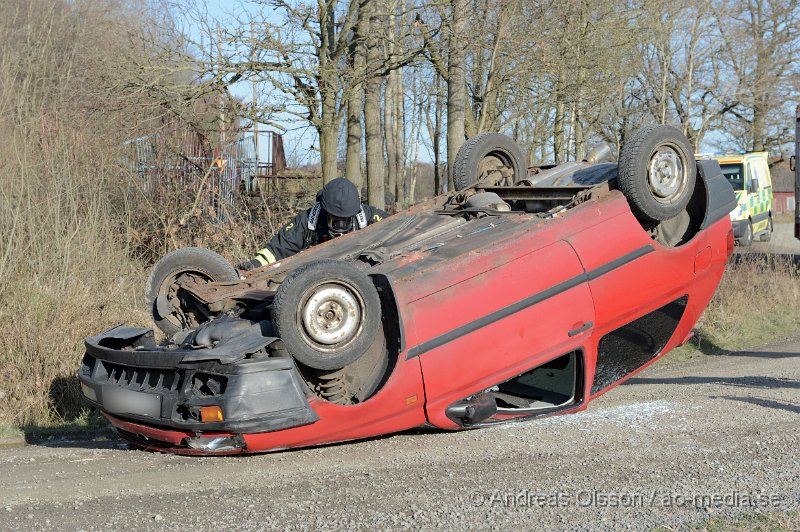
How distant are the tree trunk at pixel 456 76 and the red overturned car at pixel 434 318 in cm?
467

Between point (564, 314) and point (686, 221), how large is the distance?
1.68 meters

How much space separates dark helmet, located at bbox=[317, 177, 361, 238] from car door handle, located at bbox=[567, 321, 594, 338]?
2.11 metres

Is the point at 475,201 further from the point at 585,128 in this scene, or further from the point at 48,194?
the point at 585,128

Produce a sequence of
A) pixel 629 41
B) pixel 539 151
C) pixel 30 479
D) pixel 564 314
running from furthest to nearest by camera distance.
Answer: pixel 539 151 → pixel 629 41 → pixel 564 314 → pixel 30 479

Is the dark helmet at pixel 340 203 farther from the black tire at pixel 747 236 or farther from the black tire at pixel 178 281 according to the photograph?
the black tire at pixel 747 236

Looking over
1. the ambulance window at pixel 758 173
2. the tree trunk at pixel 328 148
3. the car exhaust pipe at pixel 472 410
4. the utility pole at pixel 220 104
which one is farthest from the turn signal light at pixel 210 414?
the ambulance window at pixel 758 173

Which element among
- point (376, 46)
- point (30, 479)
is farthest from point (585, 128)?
point (30, 479)

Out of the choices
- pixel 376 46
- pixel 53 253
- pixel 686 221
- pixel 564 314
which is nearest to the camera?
pixel 564 314

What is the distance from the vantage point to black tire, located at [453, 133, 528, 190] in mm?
6773

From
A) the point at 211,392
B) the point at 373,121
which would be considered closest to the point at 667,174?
the point at 211,392

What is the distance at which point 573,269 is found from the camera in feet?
16.5

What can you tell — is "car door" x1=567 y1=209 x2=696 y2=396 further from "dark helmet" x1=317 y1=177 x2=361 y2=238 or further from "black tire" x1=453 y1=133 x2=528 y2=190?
"dark helmet" x1=317 y1=177 x2=361 y2=238

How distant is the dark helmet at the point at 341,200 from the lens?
20.9ft

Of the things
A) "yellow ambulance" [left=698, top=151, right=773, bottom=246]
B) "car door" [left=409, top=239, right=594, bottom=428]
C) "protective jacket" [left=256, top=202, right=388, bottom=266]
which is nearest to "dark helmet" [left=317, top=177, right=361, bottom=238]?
"protective jacket" [left=256, top=202, right=388, bottom=266]
